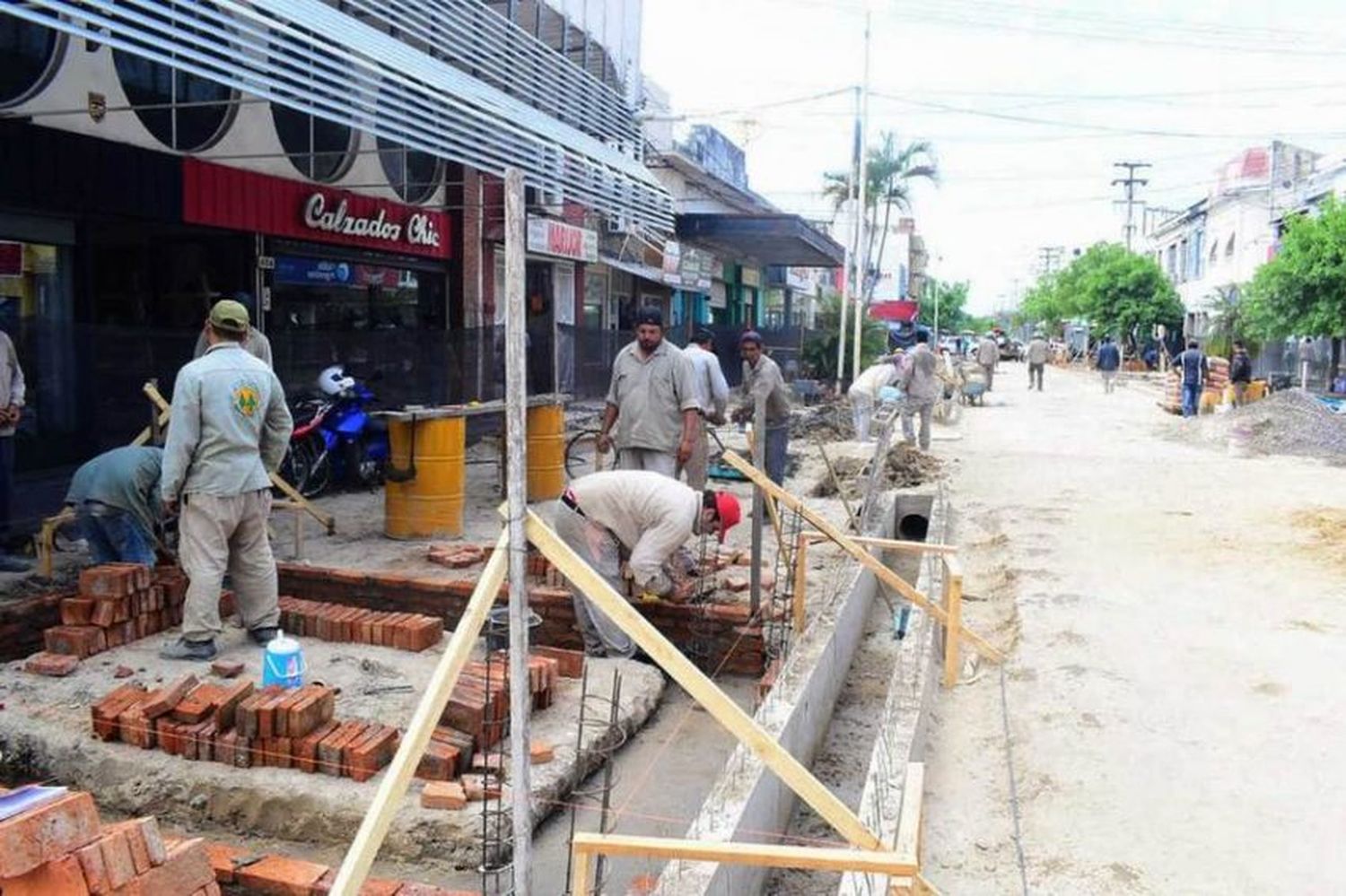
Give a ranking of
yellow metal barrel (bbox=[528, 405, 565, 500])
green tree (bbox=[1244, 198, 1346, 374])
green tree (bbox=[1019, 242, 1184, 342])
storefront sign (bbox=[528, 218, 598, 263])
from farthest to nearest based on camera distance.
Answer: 1. green tree (bbox=[1019, 242, 1184, 342])
2. green tree (bbox=[1244, 198, 1346, 374])
3. storefront sign (bbox=[528, 218, 598, 263])
4. yellow metal barrel (bbox=[528, 405, 565, 500])

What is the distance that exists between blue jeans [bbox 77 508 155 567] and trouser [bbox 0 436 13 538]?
1182 millimetres

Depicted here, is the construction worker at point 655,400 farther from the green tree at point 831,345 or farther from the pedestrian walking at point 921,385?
the green tree at point 831,345

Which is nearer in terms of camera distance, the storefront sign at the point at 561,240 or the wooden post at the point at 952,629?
the wooden post at the point at 952,629

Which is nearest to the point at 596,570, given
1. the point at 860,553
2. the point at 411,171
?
the point at 860,553

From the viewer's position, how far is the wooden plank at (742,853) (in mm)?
2426

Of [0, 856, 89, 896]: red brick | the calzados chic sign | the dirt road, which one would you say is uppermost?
the calzados chic sign

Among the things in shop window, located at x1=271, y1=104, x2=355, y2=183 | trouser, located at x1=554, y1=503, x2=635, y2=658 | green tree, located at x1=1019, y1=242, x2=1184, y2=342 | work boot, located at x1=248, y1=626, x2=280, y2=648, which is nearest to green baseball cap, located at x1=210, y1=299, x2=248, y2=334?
work boot, located at x1=248, y1=626, x2=280, y2=648

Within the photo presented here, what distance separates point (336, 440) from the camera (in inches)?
368

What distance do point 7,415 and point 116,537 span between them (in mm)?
1505

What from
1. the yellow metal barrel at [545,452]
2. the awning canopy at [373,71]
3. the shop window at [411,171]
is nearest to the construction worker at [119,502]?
the awning canopy at [373,71]

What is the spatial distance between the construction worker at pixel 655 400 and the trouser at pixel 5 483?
12.0 ft

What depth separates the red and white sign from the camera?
995 centimetres

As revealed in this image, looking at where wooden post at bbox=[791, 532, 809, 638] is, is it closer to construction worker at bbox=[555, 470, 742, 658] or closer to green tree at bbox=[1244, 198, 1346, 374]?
construction worker at bbox=[555, 470, 742, 658]

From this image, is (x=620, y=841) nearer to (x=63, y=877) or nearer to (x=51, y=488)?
(x=63, y=877)
